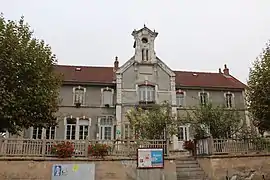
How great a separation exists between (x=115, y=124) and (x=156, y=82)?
19.4ft

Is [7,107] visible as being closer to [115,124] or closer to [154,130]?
[154,130]

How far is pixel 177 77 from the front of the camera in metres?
30.7

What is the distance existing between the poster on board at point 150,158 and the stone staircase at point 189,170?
1.56 meters

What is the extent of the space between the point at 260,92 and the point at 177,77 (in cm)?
1448

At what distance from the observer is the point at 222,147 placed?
15.9 metres

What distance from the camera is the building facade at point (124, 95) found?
83.5 feet

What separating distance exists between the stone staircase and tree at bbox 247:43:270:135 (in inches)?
197

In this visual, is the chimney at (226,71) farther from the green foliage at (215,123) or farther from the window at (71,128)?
the window at (71,128)

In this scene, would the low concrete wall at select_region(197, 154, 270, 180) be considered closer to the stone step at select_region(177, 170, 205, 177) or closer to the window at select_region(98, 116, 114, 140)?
the stone step at select_region(177, 170, 205, 177)

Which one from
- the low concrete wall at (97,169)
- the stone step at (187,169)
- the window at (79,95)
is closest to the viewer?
the low concrete wall at (97,169)

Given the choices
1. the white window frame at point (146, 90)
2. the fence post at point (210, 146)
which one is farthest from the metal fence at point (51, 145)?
the white window frame at point (146, 90)

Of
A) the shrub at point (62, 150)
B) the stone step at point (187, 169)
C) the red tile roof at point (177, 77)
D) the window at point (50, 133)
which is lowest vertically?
the stone step at point (187, 169)

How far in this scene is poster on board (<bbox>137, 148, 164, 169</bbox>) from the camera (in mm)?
14595

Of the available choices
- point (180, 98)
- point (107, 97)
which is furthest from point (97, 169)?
point (180, 98)
